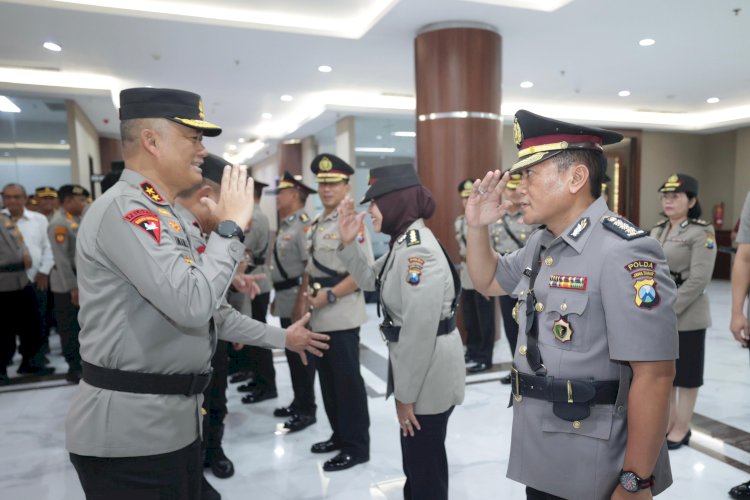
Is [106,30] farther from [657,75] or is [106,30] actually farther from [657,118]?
[657,118]

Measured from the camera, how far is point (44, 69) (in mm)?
7234

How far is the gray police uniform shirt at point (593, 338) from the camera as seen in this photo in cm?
121

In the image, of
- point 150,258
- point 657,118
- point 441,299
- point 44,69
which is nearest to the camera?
point 150,258

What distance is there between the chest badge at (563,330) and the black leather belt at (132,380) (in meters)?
1.03

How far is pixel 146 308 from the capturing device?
4.35 feet

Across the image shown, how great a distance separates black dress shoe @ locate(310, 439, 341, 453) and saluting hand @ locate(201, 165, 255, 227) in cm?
209

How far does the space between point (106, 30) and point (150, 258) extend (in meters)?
5.42

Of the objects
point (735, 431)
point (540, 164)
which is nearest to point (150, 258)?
point (540, 164)

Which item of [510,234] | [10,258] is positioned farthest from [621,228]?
[10,258]

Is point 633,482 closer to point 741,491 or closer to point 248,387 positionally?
point 741,491

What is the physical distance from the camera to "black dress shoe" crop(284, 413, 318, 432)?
3422 millimetres

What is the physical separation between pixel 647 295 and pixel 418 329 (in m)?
0.91

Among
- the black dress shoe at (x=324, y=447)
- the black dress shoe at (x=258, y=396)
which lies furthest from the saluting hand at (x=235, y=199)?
the black dress shoe at (x=258, y=396)

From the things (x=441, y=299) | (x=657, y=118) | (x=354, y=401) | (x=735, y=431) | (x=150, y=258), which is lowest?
(x=735, y=431)
